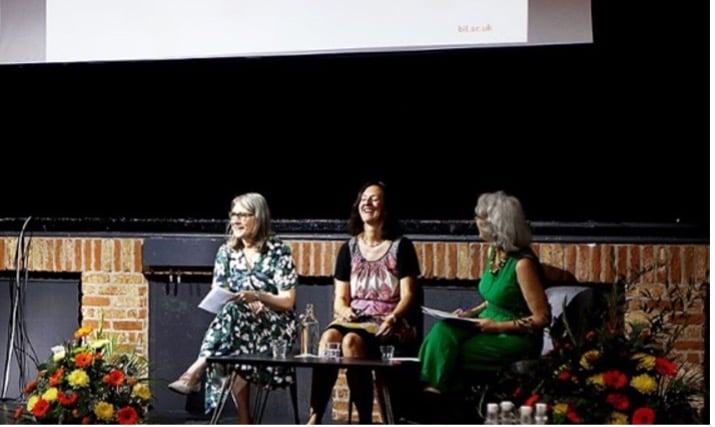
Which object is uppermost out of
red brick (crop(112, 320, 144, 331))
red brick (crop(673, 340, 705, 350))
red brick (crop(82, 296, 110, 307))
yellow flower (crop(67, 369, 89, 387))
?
red brick (crop(82, 296, 110, 307))

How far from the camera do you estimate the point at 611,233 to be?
20.1 ft

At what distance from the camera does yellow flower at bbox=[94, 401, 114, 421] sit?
5.67m

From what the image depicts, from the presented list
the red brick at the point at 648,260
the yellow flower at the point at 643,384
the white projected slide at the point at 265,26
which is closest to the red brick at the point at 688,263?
the red brick at the point at 648,260

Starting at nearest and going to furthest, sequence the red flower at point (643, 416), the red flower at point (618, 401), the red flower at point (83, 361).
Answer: the red flower at point (643, 416) < the red flower at point (618, 401) < the red flower at point (83, 361)

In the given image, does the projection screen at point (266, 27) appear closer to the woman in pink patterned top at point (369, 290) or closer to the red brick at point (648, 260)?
the woman in pink patterned top at point (369, 290)

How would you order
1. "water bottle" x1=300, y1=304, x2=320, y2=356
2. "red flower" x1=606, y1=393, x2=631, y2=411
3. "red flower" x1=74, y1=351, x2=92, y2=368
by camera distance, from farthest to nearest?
"water bottle" x1=300, y1=304, x2=320, y2=356, "red flower" x1=74, y1=351, x2=92, y2=368, "red flower" x1=606, y1=393, x2=631, y2=411

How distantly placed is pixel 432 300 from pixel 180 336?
123 centimetres

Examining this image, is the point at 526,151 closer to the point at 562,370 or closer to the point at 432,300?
the point at 432,300

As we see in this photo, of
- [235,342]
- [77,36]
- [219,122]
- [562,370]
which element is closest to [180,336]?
[235,342]

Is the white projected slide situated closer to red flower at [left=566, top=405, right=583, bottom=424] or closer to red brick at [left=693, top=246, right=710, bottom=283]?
red brick at [left=693, top=246, right=710, bottom=283]

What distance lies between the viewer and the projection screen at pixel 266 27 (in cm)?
576

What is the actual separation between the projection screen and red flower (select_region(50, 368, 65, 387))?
138 cm

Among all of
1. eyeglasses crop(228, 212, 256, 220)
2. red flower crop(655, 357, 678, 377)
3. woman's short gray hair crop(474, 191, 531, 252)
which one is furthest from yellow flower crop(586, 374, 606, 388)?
eyeglasses crop(228, 212, 256, 220)

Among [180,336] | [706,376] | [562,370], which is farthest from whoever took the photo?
[180,336]
